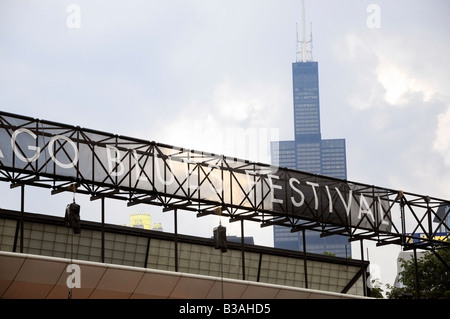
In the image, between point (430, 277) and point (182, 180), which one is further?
point (430, 277)

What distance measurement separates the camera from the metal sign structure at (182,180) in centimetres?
4225

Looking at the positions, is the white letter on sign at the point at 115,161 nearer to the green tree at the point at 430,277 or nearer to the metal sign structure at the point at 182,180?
the metal sign structure at the point at 182,180

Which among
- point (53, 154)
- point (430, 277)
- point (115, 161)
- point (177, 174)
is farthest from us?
point (430, 277)

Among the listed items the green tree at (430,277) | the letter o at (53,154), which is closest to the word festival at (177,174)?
the letter o at (53,154)

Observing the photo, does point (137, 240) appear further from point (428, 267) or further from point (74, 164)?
point (428, 267)

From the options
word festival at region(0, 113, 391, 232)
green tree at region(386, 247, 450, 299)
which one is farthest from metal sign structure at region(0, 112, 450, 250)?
green tree at region(386, 247, 450, 299)

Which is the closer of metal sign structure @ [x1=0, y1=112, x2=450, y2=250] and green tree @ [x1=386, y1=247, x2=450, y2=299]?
metal sign structure @ [x1=0, y1=112, x2=450, y2=250]

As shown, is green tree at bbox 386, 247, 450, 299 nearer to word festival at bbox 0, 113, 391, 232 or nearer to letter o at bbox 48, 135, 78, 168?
word festival at bbox 0, 113, 391, 232

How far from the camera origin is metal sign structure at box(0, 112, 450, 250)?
42.2 m

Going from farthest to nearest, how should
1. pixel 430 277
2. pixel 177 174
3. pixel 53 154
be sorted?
1. pixel 430 277
2. pixel 177 174
3. pixel 53 154

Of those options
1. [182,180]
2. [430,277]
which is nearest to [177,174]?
[182,180]

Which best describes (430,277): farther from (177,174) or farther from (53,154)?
(53,154)

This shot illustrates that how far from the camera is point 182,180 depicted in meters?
47.2
